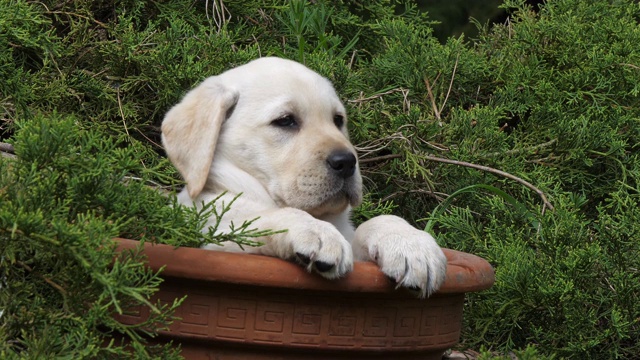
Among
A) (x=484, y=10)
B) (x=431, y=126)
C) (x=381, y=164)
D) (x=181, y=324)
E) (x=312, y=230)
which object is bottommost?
(x=484, y=10)

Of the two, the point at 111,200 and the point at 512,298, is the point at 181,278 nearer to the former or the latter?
the point at 111,200

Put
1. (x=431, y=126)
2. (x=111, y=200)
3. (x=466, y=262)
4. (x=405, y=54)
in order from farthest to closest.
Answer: (x=405, y=54) < (x=431, y=126) < (x=466, y=262) < (x=111, y=200)

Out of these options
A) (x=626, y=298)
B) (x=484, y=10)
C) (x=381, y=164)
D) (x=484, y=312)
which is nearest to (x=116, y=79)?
(x=381, y=164)

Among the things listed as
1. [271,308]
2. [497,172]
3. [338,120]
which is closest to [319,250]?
[271,308]

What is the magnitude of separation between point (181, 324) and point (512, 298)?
169 cm

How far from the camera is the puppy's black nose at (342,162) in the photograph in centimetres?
326

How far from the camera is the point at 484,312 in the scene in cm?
395

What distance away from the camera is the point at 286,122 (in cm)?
350

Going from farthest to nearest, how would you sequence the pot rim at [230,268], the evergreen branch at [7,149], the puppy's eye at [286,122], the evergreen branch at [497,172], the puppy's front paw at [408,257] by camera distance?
the evergreen branch at [497,172] < the evergreen branch at [7,149] < the puppy's eye at [286,122] < the puppy's front paw at [408,257] < the pot rim at [230,268]

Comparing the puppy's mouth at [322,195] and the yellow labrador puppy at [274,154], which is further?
the puppy's mouth at [322,195]

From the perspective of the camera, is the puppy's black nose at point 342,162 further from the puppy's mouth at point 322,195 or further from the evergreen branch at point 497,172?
the evergreen branch at point 497,172

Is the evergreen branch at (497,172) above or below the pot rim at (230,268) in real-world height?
below

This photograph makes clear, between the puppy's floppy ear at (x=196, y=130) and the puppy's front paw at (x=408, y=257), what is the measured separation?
2.29ft

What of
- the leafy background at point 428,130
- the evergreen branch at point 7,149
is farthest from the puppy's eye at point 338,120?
the evergreen branch at point 7,149
